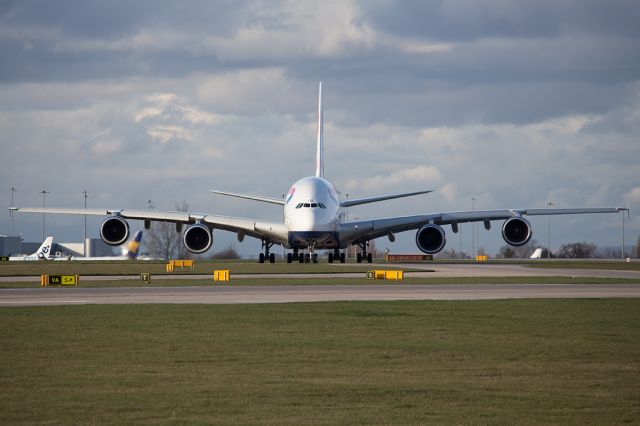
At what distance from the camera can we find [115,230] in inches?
2643

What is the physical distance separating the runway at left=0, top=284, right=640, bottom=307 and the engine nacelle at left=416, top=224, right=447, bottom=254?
1039 inches

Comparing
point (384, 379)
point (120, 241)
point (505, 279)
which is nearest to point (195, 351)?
point (384, 379)

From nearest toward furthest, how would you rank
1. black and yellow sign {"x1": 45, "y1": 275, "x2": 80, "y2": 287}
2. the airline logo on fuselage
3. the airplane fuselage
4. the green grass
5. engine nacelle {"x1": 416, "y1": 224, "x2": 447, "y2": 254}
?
the green grass → black and yellow sign {"x1": 45, "y1": 275, "x2": 80, "y2": 287} → the airplane fuselage → the airline logo on fuselage → engine nacelle {"x1": 416, "y1": 224, "x2": 447, "y2": 254}

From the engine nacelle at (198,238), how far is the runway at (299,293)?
27615 millimetres

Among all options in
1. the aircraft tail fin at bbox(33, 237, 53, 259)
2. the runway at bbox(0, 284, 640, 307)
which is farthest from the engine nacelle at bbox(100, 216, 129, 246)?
the aircraft tail fin at bbox(33, 237, 53, 259)

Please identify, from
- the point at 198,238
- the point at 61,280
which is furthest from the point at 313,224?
the point at 61,280

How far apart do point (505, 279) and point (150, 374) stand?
31.9 metres

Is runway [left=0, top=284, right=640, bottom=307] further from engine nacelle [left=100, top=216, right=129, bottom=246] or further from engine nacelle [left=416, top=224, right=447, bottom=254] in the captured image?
engine nacelle [left=100, top=216, right=129, bottom=246]

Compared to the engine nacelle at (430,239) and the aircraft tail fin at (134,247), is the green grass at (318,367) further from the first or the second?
the aircraft tail fin at (134,247)

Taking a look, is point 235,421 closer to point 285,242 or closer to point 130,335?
point 130,335

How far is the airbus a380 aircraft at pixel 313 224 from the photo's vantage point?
2542 inches

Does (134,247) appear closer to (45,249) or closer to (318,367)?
(45,249)

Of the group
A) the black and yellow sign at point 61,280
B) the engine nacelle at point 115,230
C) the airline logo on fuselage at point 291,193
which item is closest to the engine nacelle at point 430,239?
the airline logo on fuselage at point 291,193

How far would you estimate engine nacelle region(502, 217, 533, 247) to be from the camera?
68.4m
